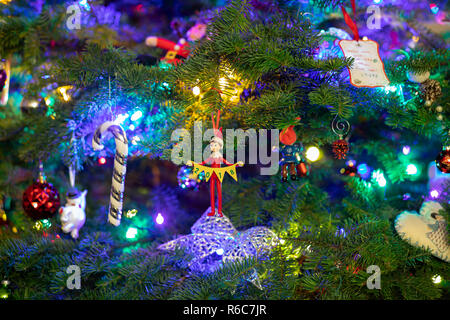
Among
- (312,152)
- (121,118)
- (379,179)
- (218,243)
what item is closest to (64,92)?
(121,118)

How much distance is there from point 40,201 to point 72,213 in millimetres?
85

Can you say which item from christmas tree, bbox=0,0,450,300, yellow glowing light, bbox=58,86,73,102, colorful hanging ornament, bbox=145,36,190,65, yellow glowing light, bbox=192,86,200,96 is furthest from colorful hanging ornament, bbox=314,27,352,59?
yellow glowing light, bbox=58,86,73,102

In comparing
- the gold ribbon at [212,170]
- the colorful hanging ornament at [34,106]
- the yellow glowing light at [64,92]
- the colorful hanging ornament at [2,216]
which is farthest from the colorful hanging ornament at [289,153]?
the colorful hanging ornament at [2,216]

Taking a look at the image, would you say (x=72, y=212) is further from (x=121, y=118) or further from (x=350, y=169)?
(x=350, y=169)

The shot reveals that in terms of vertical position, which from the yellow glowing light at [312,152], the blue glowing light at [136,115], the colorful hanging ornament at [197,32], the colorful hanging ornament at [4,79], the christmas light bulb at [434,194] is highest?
the colorful hanging ornament at [197,32]

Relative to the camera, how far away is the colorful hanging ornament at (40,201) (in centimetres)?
95

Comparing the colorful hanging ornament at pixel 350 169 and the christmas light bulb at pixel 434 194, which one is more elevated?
the colorful hanging ornament at pixel 350 169

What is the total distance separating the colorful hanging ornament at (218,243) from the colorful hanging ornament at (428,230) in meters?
0.34

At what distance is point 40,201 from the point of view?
3.10 ft

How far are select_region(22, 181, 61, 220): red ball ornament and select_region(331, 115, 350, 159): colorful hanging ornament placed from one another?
74 centimetres

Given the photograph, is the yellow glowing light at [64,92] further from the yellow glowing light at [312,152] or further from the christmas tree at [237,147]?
the yellow glowing light at [312,152]

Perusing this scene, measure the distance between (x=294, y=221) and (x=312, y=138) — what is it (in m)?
0.23

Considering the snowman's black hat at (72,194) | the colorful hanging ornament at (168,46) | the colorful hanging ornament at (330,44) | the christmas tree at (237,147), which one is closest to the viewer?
the christmas tree at (237,147)
